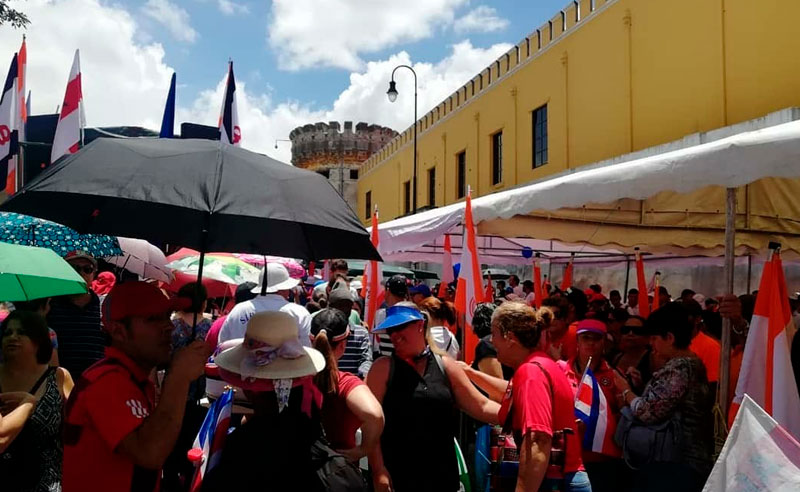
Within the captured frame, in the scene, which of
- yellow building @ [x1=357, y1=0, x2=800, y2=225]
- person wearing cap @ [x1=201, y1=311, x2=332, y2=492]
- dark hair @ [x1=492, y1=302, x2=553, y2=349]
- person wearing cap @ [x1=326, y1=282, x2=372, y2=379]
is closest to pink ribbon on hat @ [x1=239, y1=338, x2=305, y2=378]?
person wearing cap @ [x1=201, y1=311, x2=332, y2=492]

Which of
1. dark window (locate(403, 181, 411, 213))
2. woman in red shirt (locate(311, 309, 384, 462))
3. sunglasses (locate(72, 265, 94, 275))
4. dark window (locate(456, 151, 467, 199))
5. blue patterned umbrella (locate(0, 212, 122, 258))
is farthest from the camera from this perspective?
dark window (locate(403, 181, 411, 213))

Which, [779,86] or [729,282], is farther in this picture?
[779,86]

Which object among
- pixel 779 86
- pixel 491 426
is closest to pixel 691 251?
pixel 779 86

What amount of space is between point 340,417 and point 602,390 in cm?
217

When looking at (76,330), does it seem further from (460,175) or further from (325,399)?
(460,175)

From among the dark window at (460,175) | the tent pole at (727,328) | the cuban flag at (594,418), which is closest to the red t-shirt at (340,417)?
the cuban flag at (594,418)

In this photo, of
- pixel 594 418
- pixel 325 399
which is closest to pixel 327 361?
pixel 325 399

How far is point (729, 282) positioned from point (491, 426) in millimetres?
1826

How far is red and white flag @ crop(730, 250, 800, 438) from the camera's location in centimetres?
330

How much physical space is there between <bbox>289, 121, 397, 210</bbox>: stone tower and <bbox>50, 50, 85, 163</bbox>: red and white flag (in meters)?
36.3

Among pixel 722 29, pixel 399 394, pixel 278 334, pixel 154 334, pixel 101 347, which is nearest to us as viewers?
pixel 278 334

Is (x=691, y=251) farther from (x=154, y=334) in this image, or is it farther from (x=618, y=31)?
(x=154, y=334)

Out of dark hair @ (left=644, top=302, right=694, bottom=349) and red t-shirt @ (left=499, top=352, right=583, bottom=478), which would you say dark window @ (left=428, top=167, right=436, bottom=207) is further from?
red t-shirt @ (left=499, top=352, right=583, bottom=478)

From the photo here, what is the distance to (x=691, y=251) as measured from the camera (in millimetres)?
10406
